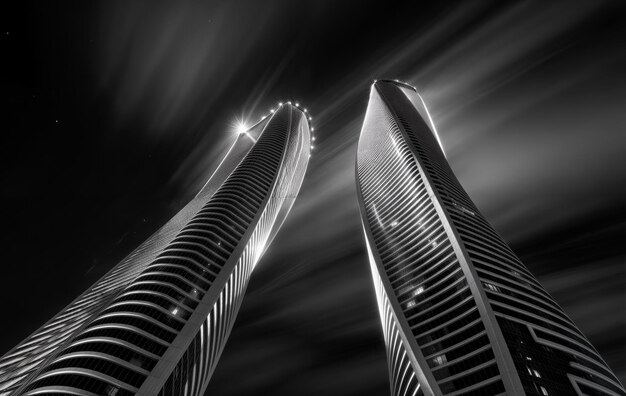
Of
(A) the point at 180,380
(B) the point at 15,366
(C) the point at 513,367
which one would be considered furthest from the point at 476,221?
(B) the point at 15,366

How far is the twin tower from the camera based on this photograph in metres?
56.7

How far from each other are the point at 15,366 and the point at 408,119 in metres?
148

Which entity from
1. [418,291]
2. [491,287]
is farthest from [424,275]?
[491,287]

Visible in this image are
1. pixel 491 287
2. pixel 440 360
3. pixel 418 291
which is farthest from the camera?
pixel 418 291

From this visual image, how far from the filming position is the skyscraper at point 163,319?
5338cm

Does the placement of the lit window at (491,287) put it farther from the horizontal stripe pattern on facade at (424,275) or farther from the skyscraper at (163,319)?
the skyscraper at (163,319)

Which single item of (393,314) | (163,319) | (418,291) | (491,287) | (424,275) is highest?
(424,275)

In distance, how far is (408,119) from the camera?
164750 millimetres

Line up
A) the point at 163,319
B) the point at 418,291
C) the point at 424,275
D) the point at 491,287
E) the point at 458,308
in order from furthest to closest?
the point at 424,275 → the point at 418,291 → the point at 491,287 → the point at 458,308 → the point at 163,319

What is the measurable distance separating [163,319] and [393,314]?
1790 inches

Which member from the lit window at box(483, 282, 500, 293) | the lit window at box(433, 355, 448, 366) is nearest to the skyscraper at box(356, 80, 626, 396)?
the lit window at box(483, 282, 500, 293)

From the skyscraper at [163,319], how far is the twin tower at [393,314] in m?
0.24

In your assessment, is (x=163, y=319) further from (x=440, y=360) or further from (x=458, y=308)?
(x=458, y=308)

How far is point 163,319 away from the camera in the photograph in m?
63.8
